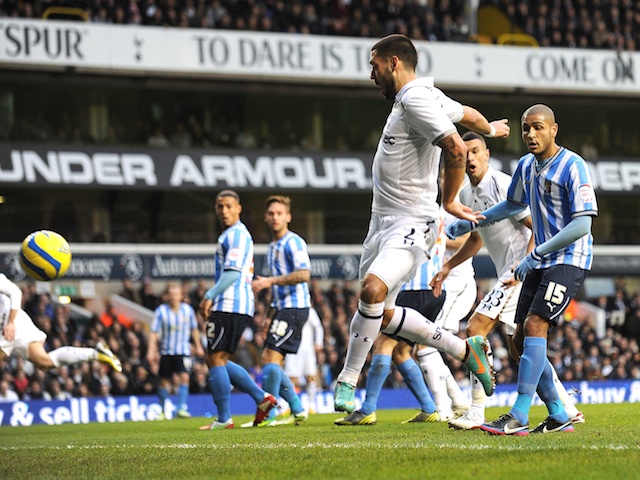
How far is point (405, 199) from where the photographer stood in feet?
25.9

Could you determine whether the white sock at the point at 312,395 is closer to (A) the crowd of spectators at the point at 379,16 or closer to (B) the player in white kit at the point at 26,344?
(B) the player in white kit at the point at 26,344

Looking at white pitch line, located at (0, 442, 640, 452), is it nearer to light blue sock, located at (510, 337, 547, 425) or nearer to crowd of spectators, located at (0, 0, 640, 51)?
light blue sock, located at (510, 337, 547, 425)

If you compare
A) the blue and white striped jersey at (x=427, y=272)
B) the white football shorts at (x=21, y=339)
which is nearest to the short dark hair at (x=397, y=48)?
the blue and white striped jersey at (x=427, y=272)

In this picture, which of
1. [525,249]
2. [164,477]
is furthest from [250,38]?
[164,477]

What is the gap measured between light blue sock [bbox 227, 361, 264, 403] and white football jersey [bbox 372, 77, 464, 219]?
146 inches

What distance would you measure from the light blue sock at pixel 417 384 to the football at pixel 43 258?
3351mm

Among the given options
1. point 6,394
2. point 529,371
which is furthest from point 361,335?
point 6,394

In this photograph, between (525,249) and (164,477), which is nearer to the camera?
(164,477)

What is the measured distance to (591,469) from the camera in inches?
210

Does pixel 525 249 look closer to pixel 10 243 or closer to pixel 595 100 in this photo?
pixel 10 243

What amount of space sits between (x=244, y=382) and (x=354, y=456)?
509cm

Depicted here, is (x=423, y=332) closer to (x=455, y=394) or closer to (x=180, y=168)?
(x=455, y=394)

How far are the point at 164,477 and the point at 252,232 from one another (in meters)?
21.0

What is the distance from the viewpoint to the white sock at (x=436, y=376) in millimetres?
10812
